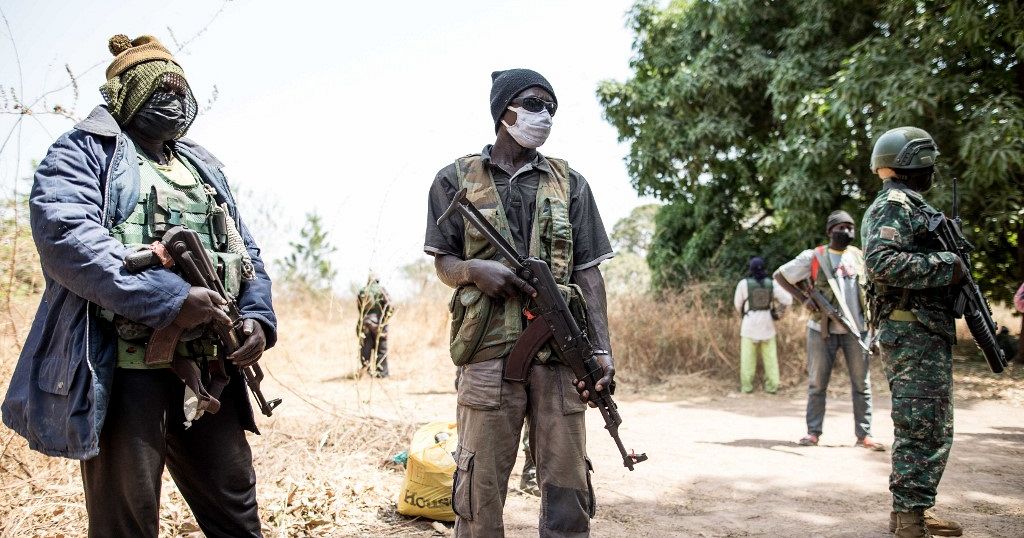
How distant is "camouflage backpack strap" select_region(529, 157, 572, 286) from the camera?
2.72 meters

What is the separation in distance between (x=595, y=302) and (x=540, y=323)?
0.96 feet

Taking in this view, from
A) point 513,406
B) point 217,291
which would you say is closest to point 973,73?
point 513,406

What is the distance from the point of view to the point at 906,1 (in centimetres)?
972

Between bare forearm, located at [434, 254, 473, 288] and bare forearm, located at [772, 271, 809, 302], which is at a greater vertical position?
bare forearm, located at [434, 254, 473, 288]

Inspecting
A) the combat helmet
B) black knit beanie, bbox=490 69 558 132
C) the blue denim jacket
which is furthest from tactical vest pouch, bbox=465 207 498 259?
the combat helmet

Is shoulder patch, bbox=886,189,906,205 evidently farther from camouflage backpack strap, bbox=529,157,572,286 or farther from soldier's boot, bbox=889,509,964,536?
camouflage backpack strap, bbox=529,157,572,286

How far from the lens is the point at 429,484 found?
3877 mm

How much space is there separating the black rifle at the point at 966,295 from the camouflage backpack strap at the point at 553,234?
2.03 m

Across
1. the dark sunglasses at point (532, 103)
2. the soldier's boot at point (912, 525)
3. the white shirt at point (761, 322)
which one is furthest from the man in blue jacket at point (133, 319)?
the white shirt at point (761, 322)

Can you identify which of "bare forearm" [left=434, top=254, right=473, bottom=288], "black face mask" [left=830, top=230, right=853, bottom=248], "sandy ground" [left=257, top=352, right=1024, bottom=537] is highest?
"black face mask" [left=830, top=230, right=853, bottom=248]

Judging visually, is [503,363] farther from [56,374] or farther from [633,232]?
[633,232]

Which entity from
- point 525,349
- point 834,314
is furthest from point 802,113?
point 525,349

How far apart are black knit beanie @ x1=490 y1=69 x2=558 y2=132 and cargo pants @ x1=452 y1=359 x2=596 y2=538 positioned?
0.98m

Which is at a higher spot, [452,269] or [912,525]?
[452,269]
